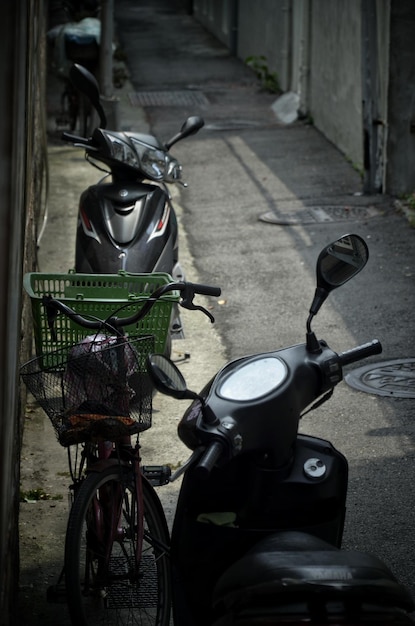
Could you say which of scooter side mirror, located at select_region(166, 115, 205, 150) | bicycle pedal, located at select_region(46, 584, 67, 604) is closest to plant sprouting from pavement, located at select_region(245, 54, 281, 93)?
scooter side mirror, located at select_region(166, 115, 205, 150)

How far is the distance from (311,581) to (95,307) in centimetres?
235

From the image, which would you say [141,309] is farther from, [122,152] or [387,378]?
[387,378]

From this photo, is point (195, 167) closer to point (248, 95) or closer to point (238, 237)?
point (238, 237)

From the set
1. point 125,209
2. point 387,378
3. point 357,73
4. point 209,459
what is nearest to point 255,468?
point 209,459

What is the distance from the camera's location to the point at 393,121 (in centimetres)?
1141

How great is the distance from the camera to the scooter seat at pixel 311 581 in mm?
2943

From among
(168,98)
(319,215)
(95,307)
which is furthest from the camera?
(168,98)

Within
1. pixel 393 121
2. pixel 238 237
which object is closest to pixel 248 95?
pixel 393 121

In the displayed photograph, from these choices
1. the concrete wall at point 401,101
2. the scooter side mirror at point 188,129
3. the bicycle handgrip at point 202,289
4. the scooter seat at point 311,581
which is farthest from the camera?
the concrete wall at point 401,101

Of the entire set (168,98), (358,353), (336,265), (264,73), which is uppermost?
(336,265)

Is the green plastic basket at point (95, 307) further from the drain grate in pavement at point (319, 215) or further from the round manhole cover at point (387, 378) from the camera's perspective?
the drain grate in pavement at point (319, 215)

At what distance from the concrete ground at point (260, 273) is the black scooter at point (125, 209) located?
875 mm

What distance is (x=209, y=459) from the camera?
329 centimetres

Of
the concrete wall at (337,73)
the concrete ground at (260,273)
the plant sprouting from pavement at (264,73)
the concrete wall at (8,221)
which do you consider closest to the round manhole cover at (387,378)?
the concrete ground at (260,273)
